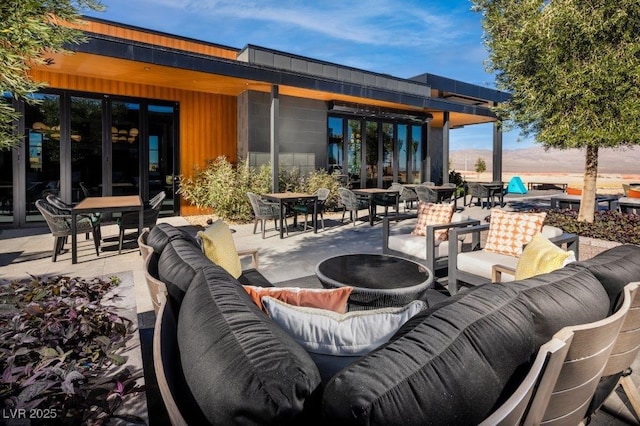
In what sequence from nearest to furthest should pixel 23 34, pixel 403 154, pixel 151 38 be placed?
pixel 23 34, pixel 151 38, pixel 403 154

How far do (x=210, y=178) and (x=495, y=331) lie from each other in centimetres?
892

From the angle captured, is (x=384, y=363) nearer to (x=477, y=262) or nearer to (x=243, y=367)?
(x=243, y=367)

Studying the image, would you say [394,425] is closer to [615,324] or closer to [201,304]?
[201,304]

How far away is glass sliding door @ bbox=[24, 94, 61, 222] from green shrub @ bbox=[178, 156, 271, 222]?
2.87 metres

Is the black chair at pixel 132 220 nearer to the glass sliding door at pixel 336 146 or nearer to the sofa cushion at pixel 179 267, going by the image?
the sofa cushion at pixel 179 267

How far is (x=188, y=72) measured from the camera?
799 cm

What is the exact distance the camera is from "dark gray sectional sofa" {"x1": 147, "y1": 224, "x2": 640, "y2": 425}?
2.75 feet

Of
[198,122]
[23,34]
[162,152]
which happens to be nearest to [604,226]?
[23,34]

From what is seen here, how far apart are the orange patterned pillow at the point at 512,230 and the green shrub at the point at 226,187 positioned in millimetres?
6160

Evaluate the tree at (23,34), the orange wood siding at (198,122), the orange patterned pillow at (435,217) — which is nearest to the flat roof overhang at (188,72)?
the orange wood siding at (198,122)

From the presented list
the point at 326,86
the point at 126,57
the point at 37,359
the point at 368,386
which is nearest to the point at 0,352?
the point at 37,359

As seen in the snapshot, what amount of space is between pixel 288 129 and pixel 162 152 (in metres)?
3.62

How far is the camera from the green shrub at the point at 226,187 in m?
8.84

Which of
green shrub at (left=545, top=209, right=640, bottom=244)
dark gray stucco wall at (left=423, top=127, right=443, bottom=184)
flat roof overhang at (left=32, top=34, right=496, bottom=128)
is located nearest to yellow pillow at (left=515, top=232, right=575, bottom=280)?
green shrub at (left=545, top=209, right=640, bottom=244)
